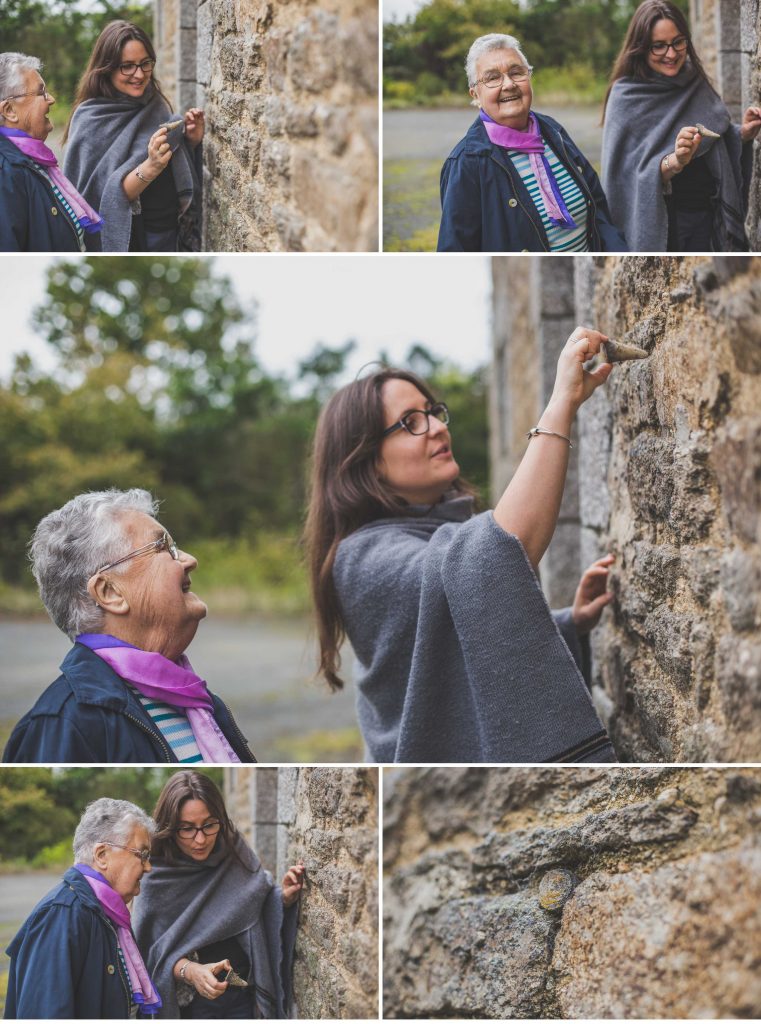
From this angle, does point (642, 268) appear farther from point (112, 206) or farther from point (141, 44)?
point (141, 44)

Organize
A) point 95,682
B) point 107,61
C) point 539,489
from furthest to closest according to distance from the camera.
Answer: point 107,61
point 95,682
point 539,489

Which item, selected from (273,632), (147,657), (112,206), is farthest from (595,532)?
(273,632)

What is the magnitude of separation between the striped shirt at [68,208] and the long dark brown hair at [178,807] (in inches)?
63.8

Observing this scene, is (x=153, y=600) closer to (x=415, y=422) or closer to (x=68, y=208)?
(x=415, y=422)

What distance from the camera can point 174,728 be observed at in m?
2.01

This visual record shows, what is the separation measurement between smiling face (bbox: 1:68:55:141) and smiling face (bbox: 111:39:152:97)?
25 cm

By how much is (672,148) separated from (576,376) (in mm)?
1213

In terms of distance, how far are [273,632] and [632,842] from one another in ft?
32.1

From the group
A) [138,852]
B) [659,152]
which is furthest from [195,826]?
[659,152]

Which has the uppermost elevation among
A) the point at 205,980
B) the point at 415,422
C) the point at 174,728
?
the point at 415,422

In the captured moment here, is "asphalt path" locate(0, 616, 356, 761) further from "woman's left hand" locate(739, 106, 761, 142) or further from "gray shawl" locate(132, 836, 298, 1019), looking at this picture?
"woman's left hand" locate(739, 106, 761, 142)

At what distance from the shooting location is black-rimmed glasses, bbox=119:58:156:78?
2969 millimetres

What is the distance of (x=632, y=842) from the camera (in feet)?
5.75

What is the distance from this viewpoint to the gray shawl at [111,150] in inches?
113
